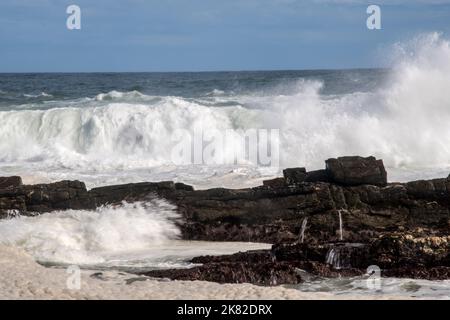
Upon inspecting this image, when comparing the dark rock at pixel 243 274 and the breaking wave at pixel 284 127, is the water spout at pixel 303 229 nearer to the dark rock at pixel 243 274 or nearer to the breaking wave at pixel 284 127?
the dark rock at pixel 243 274

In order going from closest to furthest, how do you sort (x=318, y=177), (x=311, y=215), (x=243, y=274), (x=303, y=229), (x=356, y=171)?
(x=243, y=274) → (x=303, y=229) → (x=311, y=215) → (x=356, y=171) → (x=318, y=177)

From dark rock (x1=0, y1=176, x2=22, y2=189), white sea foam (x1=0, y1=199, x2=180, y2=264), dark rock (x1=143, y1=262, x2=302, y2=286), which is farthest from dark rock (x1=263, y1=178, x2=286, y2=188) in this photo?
dark rock (x1=0, y1=176, x2=22, y2=189)

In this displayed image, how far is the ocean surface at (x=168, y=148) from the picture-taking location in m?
12.0

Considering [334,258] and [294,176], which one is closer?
[334,258]

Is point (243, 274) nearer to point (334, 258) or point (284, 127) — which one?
point (334, 258)

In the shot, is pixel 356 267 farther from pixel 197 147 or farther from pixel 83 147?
pixel 83 147

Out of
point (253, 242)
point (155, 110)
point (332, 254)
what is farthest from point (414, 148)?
point (332, 254)

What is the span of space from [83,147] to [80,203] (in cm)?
1641

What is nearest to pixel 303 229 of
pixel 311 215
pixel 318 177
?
pixel 311 215
